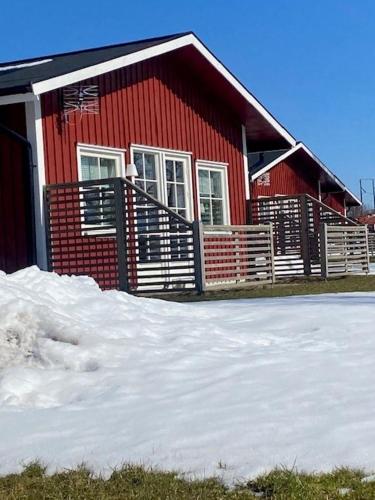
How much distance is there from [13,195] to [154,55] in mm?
3719

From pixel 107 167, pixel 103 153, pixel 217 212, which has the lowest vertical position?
pixel 217 212

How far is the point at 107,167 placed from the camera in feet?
45.7

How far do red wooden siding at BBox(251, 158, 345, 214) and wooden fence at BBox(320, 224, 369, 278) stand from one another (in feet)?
15.7

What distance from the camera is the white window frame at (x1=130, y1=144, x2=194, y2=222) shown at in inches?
575

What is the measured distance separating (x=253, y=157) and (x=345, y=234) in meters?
9.01

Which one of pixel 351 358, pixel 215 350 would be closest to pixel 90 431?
pixel 215 350

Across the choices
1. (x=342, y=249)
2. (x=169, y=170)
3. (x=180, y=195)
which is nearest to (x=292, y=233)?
(x=342, y=249)

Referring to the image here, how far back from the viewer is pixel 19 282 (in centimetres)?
673

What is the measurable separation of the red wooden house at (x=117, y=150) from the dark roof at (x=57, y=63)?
0.04m

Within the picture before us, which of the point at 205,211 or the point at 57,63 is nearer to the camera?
the point at 57,63

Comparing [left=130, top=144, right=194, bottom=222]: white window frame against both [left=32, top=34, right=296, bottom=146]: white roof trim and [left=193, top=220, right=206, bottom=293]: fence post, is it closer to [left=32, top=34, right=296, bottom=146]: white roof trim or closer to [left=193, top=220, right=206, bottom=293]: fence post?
[left=32, top=34, right=296, bottom=146]: white roof trim

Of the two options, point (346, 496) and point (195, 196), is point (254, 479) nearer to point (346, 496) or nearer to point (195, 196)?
point (346, 496)

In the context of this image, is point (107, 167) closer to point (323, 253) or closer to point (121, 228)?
point (121, 228)

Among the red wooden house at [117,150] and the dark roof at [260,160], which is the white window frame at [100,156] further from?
the dark roof at [260,160]
